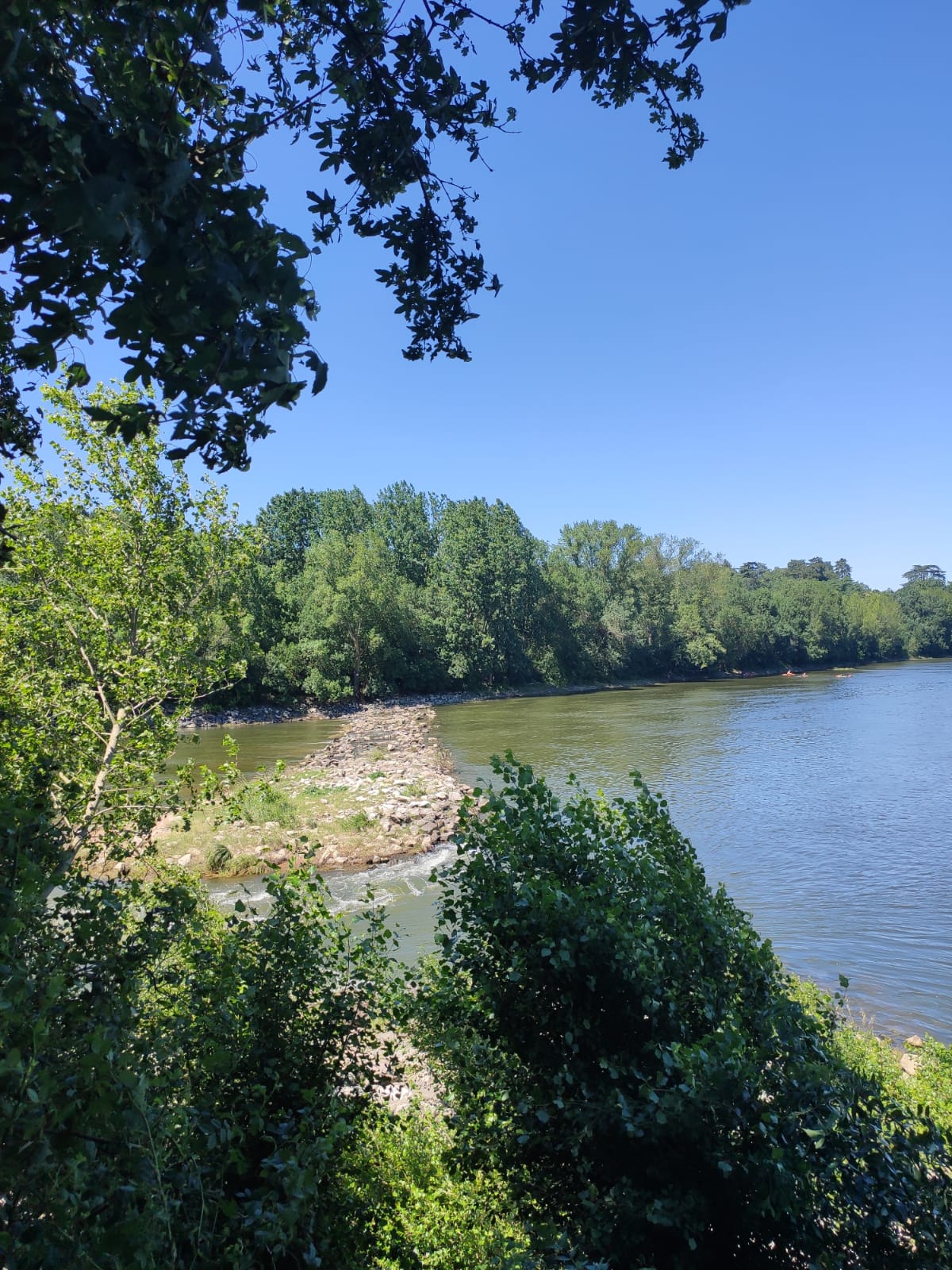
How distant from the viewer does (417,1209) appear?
3467 mm

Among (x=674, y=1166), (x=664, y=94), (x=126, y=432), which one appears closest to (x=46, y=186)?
(x=126, y=432)

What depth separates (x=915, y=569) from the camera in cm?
18412

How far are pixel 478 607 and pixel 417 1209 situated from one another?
6189 cm

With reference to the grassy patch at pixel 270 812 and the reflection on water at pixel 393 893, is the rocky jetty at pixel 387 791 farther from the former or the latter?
the grassy patch at pixel 270 812

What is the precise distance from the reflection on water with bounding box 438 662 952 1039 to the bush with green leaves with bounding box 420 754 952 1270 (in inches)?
229

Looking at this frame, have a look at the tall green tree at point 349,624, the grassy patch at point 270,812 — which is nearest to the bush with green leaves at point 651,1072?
the grassy patch at point 270,812

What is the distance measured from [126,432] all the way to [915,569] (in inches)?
8508

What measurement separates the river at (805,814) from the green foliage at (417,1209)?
594cm

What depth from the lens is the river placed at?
1011 centimetres

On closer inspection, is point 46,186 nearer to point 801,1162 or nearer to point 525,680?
point 801,1162

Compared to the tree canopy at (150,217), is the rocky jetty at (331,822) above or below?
below

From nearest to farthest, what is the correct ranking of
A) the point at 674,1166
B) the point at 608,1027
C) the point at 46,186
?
the point at 46,186, the point at 674,1166, the point at 608,1027

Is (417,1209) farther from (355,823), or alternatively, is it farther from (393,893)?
(355,823)

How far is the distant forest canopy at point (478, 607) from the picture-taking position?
54406 mm
